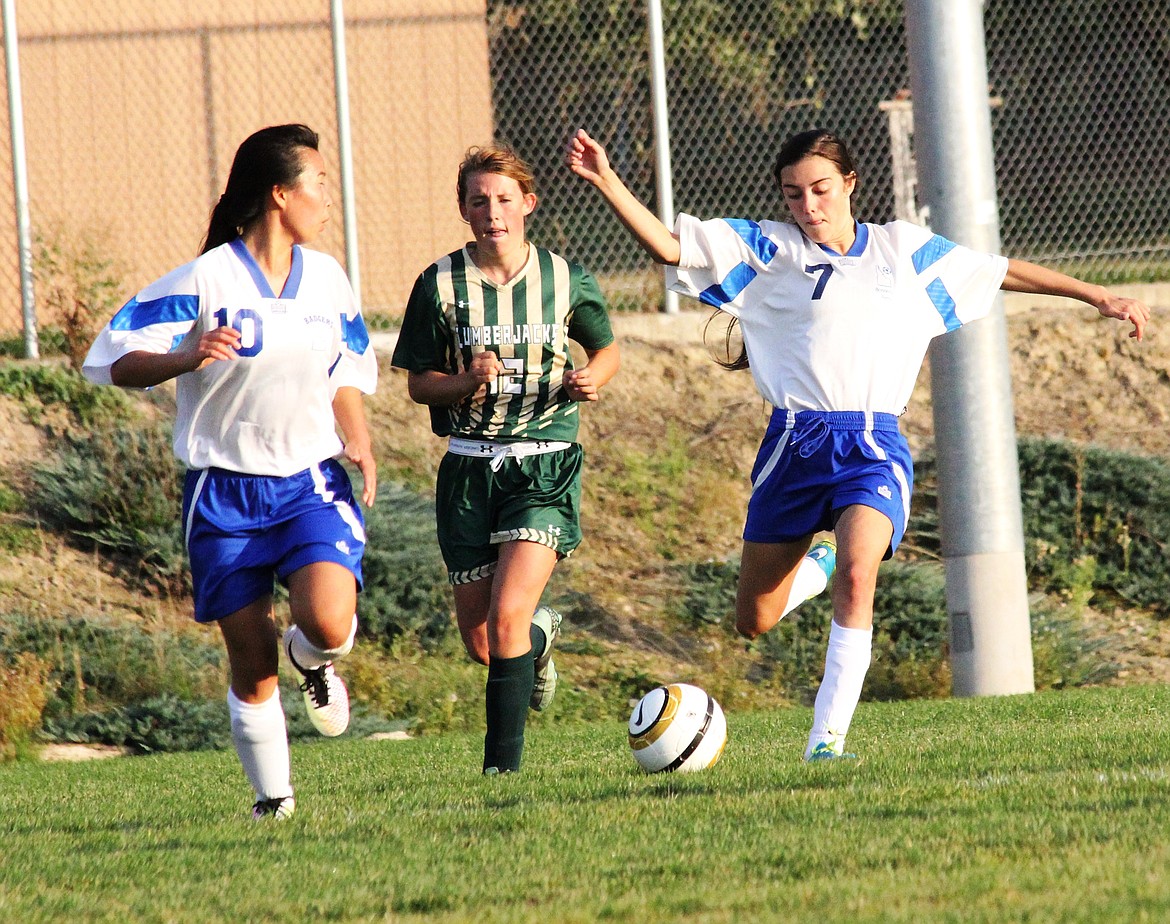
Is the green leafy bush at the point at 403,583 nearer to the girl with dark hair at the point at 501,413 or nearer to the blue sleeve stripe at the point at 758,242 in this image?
the girl with dark hair at the point at 501,413

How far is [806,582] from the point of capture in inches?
256

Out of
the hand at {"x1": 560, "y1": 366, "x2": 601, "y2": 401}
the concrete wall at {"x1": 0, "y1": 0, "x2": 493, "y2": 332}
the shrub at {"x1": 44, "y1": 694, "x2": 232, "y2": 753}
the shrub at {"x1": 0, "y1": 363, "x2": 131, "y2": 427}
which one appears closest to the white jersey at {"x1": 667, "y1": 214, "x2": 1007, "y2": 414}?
the hand at {"x1": 560, "y1": 366, "x2": 601, "y2": 401}

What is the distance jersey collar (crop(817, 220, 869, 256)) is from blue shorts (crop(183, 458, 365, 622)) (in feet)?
6.72

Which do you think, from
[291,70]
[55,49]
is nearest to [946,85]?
[291,70]

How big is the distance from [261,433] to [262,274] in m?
0.49

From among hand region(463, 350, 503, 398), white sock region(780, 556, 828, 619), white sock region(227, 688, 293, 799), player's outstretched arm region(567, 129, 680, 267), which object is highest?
player's outstretched arm region(567, 129, 680, 267)

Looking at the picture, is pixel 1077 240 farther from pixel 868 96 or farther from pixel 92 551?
pixel 92 551

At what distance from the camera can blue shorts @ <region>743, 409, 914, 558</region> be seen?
568 centimetres

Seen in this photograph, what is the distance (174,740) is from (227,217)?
16.9 ft

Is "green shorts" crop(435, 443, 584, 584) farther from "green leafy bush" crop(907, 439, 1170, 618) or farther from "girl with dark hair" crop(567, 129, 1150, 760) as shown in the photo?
"green leafy bush" crop(907, 439, 1170, 618)

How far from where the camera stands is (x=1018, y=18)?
592 inches

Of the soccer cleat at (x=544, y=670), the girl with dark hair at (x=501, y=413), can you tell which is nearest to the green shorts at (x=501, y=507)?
the girl with dark hair at (x=501, y=413)

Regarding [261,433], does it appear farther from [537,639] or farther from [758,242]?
[758,242]

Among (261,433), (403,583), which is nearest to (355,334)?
(261,433)
